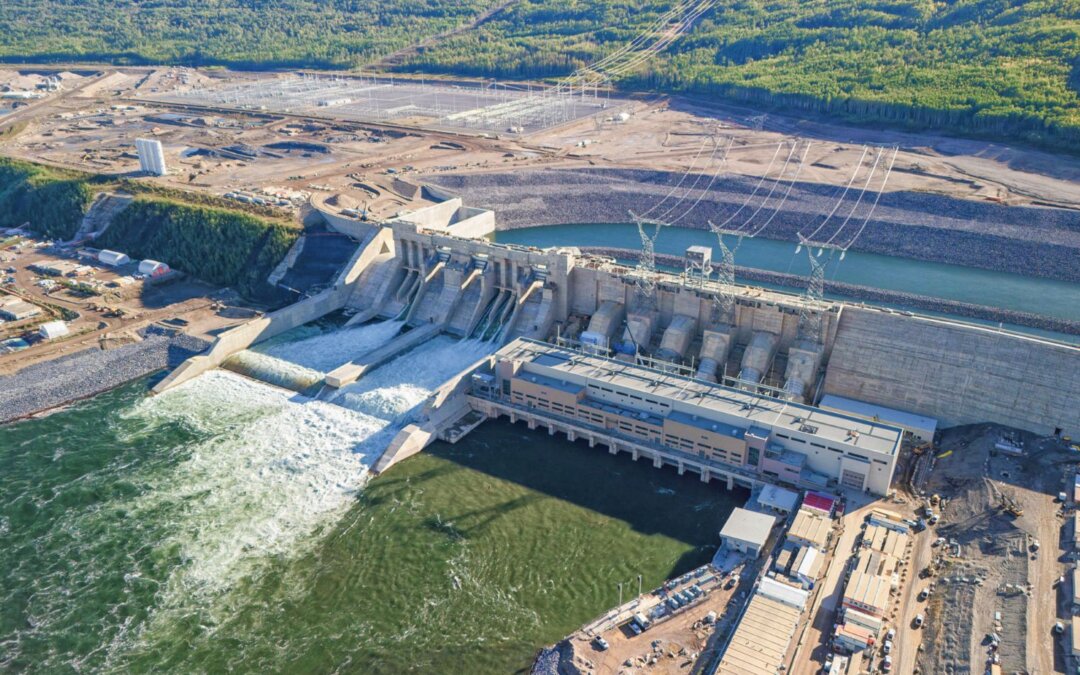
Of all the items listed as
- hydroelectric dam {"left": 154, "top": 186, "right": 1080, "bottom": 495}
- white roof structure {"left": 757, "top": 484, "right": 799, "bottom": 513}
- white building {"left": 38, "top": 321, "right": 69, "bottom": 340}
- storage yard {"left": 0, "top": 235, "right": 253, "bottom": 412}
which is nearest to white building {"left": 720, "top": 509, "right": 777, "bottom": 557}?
white roof structure {"left": 757, "top": 484, "right": 799, "bottom": 513}

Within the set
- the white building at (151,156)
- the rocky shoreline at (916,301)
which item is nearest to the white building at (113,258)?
the white building at (151,156)

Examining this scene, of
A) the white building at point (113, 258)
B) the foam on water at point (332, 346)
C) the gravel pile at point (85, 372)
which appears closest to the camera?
the gravel pile at point (85, 372)

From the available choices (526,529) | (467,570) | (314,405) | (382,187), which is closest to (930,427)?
(526,529)

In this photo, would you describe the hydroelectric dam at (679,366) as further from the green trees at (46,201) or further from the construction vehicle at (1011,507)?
the green trees at (46,201)

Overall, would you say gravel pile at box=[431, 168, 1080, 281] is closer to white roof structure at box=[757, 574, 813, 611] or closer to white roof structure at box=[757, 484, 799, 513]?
white roof structure at box=[757, 484, 799, 513]

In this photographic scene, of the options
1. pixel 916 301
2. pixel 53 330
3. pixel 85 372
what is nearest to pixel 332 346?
pixel 85 372

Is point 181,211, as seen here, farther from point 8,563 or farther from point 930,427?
point 930,427

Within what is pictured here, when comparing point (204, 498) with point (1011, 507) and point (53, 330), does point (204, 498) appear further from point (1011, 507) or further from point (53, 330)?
point (1011, 507)
